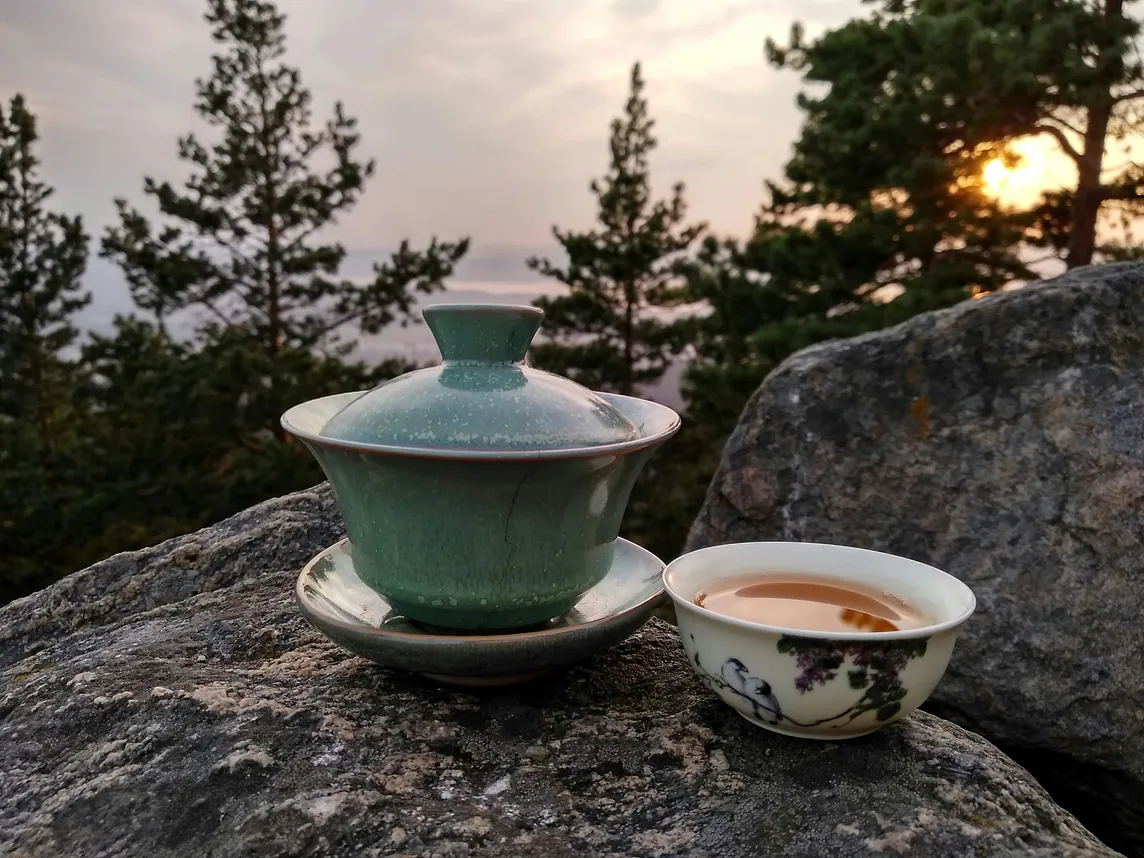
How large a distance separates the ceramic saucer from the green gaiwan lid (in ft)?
0.96

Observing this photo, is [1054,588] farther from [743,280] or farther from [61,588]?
[743,280]

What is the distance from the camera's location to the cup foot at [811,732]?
3.52 ft

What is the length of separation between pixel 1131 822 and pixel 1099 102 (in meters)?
5.50

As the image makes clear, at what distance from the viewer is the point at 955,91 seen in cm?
630

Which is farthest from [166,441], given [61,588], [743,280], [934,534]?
[934,534]

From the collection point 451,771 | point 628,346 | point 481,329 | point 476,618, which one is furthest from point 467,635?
point 628,346

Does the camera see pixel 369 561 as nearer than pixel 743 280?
Yes

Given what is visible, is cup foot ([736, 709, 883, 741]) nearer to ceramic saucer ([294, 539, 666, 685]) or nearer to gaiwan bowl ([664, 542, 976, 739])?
gaiwan bowl ([664, 542, 976, 739])

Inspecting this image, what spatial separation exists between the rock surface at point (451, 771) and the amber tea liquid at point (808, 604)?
0.17m

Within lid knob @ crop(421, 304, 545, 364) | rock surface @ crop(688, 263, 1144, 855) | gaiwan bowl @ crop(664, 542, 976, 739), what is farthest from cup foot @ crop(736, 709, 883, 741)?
rock surface @ crop(688, 263, 1144, 855)

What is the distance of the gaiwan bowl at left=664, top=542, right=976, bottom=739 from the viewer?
101 centimetres

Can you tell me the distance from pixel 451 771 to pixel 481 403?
1.72 feet

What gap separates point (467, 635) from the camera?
4.06 feet

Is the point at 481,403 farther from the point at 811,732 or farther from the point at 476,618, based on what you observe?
the point at 811,732
